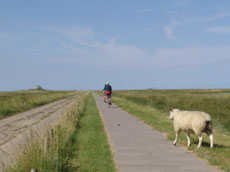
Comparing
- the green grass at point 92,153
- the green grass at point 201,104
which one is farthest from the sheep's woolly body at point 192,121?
the green grass at point 201,104

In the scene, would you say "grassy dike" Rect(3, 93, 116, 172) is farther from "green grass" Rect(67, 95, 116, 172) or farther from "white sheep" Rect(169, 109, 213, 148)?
"white sheep" Rect(169, 109, 213, 148)

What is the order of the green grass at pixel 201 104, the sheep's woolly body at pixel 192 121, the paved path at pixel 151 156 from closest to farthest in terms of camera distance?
1. the paved path at pixel 151 156
2. the sheep's woolly body at pixel 192 121
3. the green grass at pixel 201 104

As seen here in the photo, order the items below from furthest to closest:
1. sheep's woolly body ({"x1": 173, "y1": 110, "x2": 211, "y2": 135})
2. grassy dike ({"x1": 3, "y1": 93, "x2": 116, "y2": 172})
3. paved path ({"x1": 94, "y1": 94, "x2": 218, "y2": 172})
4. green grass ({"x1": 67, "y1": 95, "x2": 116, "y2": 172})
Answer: sheep's woolly body ({"x1": 173, "y1": 110, "x2": 211, "y2": 135}) < green grass ({"x1": 67, "y1": 95, "x2": 116, "y2": 172}) < paved path ({"x1": 94, "y1": 94, "x2": 218, "y2": 172}) < grassy dike ({"x1": 3, "y1": 93, "x2": 116, "y2": 172})

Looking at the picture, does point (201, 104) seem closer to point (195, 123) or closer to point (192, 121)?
point (192, 121)

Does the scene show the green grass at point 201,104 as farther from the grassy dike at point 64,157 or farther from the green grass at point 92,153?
the grassy dike at point 64,157

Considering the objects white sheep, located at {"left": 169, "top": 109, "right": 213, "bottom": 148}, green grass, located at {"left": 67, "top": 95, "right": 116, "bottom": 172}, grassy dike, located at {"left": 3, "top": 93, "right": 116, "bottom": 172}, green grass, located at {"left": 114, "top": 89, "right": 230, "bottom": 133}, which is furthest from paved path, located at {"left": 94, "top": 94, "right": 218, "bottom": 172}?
green grass, located at {"left": 114, "top": 89, "right": 230, "bottom": 133}

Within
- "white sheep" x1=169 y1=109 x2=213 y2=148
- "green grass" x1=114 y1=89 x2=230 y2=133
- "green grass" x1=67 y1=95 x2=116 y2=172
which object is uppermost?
"white sheep" x1=169 y1=109 x2=213 y2=148

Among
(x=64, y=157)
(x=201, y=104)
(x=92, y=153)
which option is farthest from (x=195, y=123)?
(x=201, y=104)

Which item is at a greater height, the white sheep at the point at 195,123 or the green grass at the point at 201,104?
the white sheep at the point at 195,123

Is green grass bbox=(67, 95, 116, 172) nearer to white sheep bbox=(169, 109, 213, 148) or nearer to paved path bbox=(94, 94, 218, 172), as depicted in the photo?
paved path bbox=(94, 94, 218, 172)

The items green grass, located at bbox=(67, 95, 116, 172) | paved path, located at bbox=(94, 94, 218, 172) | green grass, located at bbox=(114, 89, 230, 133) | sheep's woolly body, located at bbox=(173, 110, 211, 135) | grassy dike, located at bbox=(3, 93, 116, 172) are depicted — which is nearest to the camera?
grassy dike, located at bbox=(3, 93, 116, 172)

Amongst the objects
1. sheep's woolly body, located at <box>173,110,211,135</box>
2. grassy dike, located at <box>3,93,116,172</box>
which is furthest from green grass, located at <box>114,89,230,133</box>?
grassy dike, located at <box>3,93,116,172</box>

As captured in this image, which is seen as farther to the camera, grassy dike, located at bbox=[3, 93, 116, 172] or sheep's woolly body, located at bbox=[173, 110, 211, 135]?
sheep's woolly body, located at bbox=[173, 110, 211, 135]

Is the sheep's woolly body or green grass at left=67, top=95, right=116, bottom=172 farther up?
the sheep's woolly body
